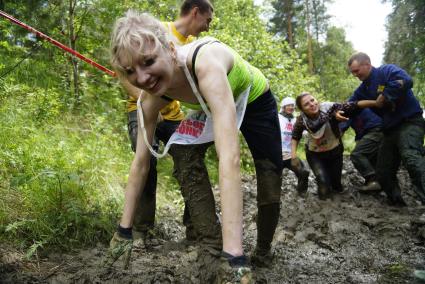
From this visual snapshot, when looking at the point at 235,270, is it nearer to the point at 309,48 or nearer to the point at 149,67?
the point at 149,67

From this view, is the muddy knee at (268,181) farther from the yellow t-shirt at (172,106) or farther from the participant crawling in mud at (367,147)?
the participant crawling in mud at (367,147)

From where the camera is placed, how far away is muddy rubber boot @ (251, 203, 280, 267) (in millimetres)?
2908

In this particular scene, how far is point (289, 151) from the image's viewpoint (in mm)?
6516

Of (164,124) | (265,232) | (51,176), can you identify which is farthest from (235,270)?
(164,124)

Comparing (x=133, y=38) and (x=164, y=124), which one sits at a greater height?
(x=133, y=38)

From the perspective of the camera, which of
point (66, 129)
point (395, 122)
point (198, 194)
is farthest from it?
point (66, 129)

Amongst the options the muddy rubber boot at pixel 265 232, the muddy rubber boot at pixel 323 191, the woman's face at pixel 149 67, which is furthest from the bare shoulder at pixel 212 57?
the muddy rubber boot at pixel 323 191

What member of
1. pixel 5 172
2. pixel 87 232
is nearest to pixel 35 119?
pixel 5 172

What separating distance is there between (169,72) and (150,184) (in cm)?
188

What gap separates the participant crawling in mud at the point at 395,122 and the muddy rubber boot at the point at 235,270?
12.4 ft

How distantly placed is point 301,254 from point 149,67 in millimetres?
2389

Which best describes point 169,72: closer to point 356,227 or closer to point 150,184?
point 150,184

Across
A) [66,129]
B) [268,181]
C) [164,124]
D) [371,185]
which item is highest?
[164,124]

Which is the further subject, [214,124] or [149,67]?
[149,67]
